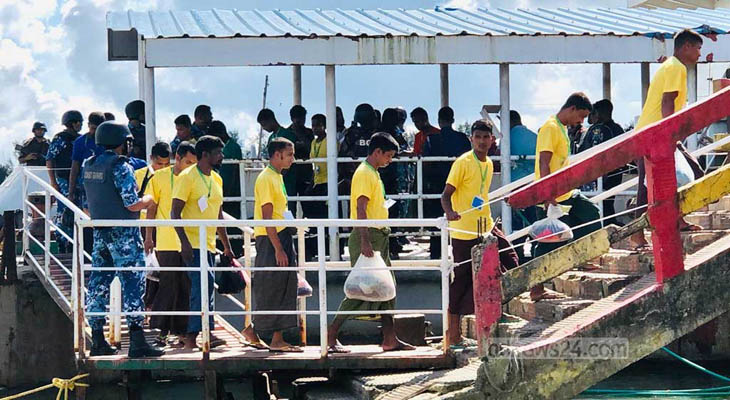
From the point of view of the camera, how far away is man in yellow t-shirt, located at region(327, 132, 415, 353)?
7543mm

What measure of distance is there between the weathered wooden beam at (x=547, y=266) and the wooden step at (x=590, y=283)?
3.42ft

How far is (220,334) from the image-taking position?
28.5 ft

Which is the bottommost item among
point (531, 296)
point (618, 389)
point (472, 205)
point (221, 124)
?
point (618, 389)

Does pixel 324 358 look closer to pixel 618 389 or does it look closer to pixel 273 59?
pixel 618 389

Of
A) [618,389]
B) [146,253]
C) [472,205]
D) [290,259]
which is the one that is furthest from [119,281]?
[618,389]

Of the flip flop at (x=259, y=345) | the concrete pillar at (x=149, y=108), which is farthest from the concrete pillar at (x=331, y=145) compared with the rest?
the flip flop at (x=259, y=345)

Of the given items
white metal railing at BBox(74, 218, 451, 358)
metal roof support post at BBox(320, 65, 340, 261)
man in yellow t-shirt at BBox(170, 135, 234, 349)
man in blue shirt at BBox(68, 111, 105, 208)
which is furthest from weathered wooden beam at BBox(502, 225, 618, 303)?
man in blue shirt at BBox(68, 111, 105, 208)

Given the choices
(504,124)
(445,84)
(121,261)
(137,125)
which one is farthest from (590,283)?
(445,84)

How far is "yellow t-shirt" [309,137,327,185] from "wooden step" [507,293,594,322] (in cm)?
326

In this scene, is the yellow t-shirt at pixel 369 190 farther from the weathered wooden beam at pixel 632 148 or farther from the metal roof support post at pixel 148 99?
the metal roof support post at pixel 148 99

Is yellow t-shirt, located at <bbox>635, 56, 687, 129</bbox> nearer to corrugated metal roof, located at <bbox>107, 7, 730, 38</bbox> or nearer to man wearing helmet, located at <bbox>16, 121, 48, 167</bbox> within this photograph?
corrugated metal roof, located at <bbox>107, 7, 730, 38</bbox>

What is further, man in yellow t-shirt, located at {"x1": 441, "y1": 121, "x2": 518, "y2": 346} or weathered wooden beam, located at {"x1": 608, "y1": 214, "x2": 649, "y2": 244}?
man in yellow t-shirt, located at {"x1": 441, "y1": 121, "x2": 518, "y2": 346}

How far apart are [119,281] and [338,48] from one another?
350 cm

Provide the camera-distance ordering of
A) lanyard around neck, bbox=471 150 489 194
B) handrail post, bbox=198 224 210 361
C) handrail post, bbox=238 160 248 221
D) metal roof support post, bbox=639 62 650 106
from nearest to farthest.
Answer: handrail post, bbox=198 224 210 361, lanyard around neck, bbox=471 150 489 194, handrail post, bbox=238 160 248 221, metal roof support post, bbox=639 62 650 106
